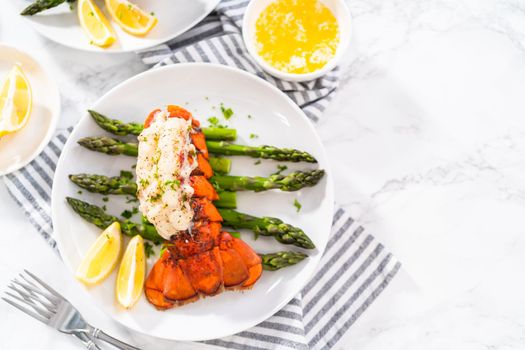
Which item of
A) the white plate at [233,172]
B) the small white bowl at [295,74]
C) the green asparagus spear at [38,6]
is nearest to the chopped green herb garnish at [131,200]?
the white plate at [233,172]

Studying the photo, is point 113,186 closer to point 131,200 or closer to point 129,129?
point 131,200

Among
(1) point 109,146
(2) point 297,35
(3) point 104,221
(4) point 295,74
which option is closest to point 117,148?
(1) point 109,146

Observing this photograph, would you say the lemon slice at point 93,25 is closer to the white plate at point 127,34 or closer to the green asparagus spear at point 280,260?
the white plate at point 127,34

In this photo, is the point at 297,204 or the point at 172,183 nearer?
the point at 172,183

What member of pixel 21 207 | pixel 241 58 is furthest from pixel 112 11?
pixel 21 207

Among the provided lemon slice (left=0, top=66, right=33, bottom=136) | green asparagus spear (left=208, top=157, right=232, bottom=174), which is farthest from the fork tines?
green asparagus spear (left=208, top=157, right=232, bottom=174)

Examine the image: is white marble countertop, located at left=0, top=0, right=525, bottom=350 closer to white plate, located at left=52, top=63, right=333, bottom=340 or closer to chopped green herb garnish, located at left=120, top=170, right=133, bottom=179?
Answer: white plate, located at left=52, top=63, right=333, bottom=340

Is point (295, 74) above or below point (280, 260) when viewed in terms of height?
above

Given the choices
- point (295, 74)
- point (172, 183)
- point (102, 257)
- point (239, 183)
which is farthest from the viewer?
point (295, 74)
